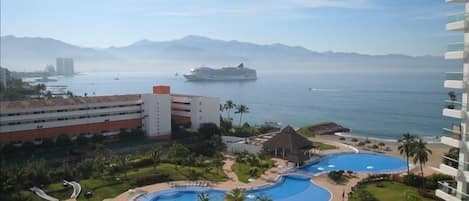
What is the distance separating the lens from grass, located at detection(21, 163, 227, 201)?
28.1 m

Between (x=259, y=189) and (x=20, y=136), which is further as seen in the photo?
(x=20, y=136)

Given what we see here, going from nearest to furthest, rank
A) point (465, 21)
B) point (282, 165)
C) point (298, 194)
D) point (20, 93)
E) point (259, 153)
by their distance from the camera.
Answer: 1. point (465, 21)
2. point (298, 194)
3. point (282, 165)
4. point (259, 153)
5. point (20, 93)

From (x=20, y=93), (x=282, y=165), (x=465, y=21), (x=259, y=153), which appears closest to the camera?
(x=465, y=21)

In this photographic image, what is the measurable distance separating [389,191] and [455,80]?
55.9ft

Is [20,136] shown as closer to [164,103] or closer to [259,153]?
[164,103]

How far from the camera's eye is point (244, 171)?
3406 centimetres

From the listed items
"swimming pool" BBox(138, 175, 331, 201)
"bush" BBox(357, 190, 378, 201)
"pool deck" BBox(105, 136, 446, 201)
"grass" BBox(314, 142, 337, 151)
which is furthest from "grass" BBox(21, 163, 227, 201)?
"grass" BBox(314, 142, 337, 151)

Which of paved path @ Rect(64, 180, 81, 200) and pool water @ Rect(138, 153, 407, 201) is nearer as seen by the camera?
paved path @ Rect(64, 180, 81, 200)

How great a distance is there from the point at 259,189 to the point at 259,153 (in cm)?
953

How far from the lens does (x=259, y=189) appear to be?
30016mm

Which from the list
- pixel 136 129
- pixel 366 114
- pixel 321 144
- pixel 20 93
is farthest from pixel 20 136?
pixel 366 114

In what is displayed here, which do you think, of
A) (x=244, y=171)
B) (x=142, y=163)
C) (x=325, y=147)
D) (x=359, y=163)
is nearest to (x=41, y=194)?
(x=142, y=163)

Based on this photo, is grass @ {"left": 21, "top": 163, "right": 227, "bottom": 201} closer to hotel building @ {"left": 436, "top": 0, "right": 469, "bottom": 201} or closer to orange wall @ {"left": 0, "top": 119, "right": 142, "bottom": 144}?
orange wall @ {"left": 0, "top": 119, "right": 142, "bottom": 144}

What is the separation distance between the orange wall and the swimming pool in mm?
18604
